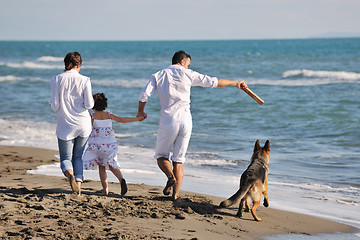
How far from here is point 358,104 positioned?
56.4 ft

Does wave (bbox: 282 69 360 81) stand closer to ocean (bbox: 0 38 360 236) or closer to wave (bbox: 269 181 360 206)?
ocean (bbox: 0 38 360 236)

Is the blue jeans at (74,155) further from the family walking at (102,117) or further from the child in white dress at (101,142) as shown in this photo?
the child in white dress at (101,142)

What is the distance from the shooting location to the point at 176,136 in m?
5.52

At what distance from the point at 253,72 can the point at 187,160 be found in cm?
2641

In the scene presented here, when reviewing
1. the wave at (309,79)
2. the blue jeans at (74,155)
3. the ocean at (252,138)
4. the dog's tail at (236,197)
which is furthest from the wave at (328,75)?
the blue jeans at (74,155)

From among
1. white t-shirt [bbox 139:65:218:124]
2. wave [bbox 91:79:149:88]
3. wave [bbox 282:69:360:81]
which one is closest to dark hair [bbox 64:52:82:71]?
white t-shirt [bbox 139:65:218:124]

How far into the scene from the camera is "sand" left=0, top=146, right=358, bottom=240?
4332mm

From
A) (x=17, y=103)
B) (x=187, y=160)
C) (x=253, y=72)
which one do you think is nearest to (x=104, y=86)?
(x=17, y=103)

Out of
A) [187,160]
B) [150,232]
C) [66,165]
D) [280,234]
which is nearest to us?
[150,232]

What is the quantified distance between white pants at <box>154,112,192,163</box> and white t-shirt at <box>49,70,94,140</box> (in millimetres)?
887

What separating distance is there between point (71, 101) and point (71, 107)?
0.07 metres

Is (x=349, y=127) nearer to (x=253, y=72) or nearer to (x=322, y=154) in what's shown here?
(x=322, y=154)

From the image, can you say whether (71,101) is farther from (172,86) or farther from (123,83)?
(123,83)

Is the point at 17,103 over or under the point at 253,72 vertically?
under
